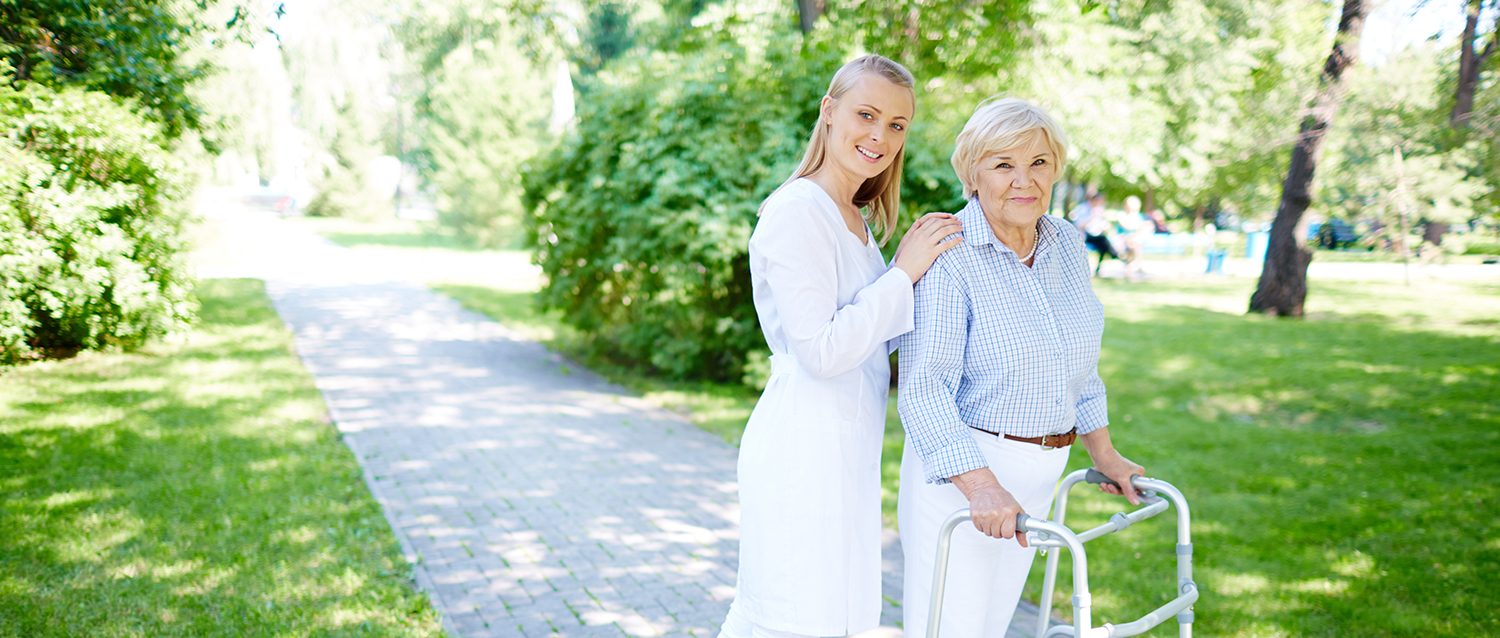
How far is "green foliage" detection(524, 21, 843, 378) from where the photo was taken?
8.16 m

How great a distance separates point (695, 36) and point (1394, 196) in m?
9.72

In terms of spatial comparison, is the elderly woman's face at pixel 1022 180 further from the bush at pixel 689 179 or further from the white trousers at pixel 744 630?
the bush at pixel 689 179

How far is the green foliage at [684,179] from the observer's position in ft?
26.8

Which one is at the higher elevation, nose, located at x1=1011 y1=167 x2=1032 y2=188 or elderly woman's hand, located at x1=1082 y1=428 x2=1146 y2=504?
nose, located at x1=1011 y1=167 x2=1032 y2=188

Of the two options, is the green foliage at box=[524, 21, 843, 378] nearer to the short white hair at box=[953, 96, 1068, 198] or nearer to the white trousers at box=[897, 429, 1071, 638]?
the short white hair at box=[953, 96, 1068, 198]

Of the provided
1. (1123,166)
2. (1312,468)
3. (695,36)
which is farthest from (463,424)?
(1123,166)

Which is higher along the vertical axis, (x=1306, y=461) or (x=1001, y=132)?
(x=1001, y=132)

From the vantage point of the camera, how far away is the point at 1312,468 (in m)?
6.63

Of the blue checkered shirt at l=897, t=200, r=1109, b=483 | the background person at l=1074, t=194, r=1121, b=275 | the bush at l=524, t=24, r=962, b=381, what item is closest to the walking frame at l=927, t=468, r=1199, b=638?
the blue checkered shirt at l=897, t=200, r=1109, b=483

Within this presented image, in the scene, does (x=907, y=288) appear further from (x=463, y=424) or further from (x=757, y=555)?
(x=463, y=424)

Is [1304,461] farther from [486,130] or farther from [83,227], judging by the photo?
[486,130]

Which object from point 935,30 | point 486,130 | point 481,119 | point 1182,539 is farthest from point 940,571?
point 481,119

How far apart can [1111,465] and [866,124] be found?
1.22m

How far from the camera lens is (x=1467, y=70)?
8453mm
